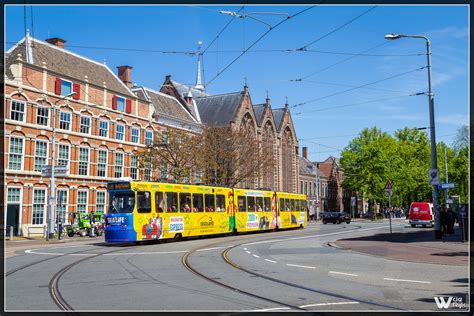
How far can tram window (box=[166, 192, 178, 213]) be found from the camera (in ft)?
77.7

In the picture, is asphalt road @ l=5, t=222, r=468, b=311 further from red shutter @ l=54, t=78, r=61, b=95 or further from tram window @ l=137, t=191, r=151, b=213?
red shutter @ l=54, t=78, r=61, b=95

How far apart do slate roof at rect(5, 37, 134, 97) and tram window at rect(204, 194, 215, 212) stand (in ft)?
56.1

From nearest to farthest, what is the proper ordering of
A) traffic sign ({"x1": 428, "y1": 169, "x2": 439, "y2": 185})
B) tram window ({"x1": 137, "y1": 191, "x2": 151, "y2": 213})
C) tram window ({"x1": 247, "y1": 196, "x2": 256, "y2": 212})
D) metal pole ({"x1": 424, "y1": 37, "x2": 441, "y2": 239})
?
1. tram window ({"x1": 137, "y1": 191, "x2": 151, "y2": 213})
2. traffic sign ({"x1": 428, "y1": 169, "x2": 439, "y2": 185})
3. metal pole ({"x1": 424, "y1": 37, "x2": 441, "y2": 239})
4. tram window ({"x1": 247, "y1": 196, "x2": 256, "y2": 212})

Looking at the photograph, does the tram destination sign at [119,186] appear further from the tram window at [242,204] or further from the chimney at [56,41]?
the chimney at [56,41]

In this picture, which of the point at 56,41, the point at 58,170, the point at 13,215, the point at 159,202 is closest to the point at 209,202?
the point at 159,202

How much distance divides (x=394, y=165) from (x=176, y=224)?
5605 centimetres

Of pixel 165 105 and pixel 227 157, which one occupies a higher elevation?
pixel 165 105

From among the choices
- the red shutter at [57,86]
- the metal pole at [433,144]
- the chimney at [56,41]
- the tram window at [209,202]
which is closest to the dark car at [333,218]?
the tram window at [209,202]

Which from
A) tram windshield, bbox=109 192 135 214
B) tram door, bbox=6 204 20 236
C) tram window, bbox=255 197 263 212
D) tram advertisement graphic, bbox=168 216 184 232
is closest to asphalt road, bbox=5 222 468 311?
tram windshield, bbox=109 192 135 214

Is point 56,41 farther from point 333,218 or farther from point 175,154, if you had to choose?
point 333,218

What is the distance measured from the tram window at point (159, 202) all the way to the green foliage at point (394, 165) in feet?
180

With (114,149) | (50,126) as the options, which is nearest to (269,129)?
(114,149)

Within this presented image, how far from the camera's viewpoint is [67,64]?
40344 millimetres

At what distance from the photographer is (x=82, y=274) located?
12.2 m
